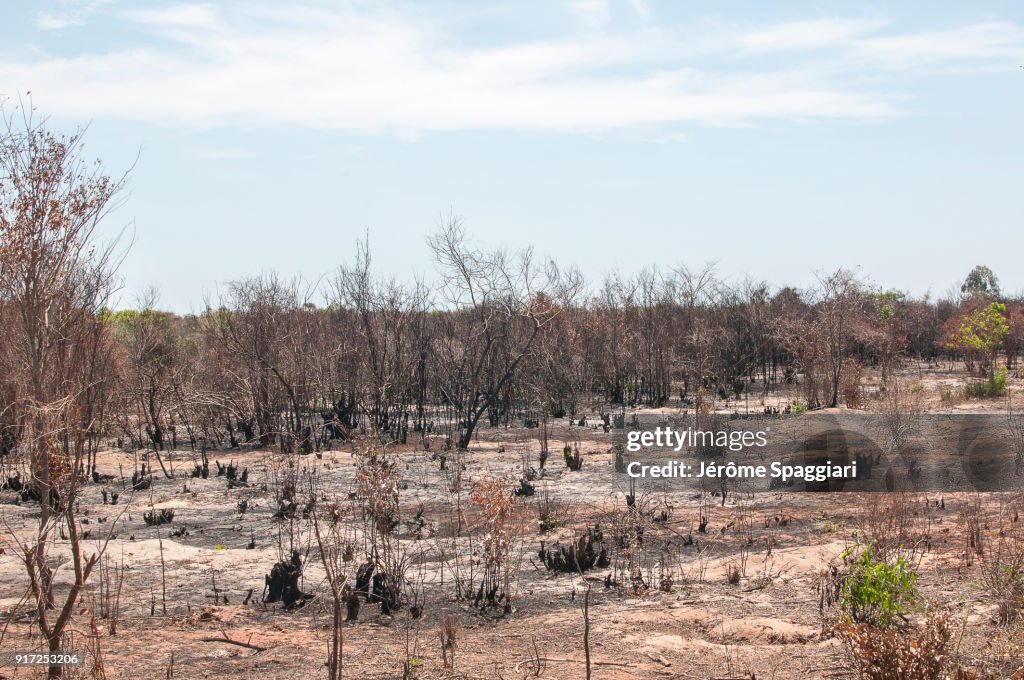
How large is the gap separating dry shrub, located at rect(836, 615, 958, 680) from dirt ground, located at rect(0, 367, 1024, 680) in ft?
0.64

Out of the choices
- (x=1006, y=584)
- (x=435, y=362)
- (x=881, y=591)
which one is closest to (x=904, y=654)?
(x=881, y=591)

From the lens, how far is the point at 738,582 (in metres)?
7.84

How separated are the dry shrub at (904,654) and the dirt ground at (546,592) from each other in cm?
20

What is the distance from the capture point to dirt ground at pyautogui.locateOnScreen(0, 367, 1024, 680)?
237 inches

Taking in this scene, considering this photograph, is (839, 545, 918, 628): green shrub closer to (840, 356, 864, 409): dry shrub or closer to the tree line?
the tree line

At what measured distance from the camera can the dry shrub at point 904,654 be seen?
4.75 metres

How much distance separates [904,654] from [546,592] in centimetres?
354

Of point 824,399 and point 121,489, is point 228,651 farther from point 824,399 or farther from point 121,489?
point 824,399

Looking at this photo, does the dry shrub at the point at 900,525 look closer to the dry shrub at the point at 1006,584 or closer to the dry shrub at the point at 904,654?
the dry shrub at the point at 1006,584

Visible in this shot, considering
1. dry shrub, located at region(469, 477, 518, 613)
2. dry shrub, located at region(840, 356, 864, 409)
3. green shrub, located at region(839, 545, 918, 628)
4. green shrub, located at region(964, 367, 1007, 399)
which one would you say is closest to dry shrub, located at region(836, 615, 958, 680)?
green shrub, located at region(839, 545, 918, 628)

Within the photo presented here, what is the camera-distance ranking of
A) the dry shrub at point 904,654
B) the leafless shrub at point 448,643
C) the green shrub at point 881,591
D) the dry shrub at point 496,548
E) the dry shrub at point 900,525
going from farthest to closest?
the dry shrub at point 900,525, the dry shrub at point 496,548, the leafless shrub at point 448,643, the green shrub at point 881,591, the dry shrub at point 904,654

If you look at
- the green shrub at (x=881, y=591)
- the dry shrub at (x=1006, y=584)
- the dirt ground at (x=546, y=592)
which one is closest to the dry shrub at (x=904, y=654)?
the dirt ground at (x=546, y=592)

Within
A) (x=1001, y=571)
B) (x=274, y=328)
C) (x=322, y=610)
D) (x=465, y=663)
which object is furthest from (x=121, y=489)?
(x=1001, y=571)

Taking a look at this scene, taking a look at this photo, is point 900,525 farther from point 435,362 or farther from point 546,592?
point 435,362
